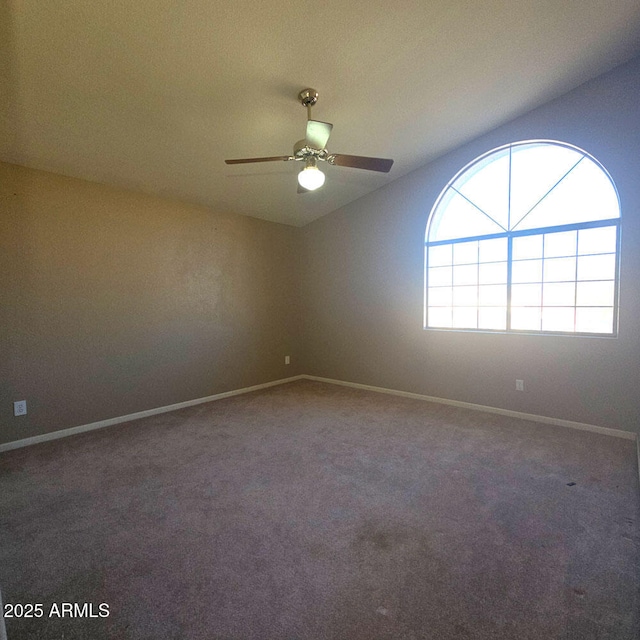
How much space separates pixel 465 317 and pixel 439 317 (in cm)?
30

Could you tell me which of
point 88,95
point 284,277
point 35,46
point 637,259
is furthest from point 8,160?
point 637,259

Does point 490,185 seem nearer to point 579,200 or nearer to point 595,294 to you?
point 579,200

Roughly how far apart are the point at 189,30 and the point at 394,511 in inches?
121

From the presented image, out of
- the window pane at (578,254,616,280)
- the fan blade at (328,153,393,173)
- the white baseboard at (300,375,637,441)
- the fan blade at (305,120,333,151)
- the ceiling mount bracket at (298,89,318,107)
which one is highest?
the ceiling mount bracket at (298,89,318,107)

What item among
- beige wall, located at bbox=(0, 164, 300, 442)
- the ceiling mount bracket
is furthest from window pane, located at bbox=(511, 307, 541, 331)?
beige wall, located at bbox=(0, 164, 300, 442)

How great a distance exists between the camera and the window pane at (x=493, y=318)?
364 cm

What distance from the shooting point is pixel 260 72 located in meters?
2.29

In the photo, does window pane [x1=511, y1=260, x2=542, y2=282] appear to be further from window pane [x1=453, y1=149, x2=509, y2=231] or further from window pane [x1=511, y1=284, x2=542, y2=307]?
window pane [x1=453, y1=149, x2=509, y2=231]

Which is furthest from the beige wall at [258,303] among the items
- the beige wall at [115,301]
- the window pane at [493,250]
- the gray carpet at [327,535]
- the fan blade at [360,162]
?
the fan blade at [360,162]

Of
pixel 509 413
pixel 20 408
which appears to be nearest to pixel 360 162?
pixel 509 413

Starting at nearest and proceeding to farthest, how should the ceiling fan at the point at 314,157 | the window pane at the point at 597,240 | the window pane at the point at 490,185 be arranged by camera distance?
the ceiling fan at the point at 314,157
the window pane at the point at 597,240
the window pane at the point at 490,185

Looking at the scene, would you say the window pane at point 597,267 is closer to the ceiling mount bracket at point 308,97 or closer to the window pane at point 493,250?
the window pane at point 493,250

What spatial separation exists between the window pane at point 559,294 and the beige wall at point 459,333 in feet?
1.20

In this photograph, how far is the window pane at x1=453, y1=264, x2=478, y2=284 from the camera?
384cm
